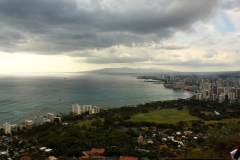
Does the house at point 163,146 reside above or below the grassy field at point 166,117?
above

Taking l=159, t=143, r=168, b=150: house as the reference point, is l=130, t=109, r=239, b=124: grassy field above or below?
below

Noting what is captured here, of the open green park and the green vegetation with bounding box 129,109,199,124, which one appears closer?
the open green park

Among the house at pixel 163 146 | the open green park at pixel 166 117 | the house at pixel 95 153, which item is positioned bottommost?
the open green park at pixel 166 117

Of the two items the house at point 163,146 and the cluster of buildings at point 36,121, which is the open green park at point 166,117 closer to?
the cluster of buildings at point 36,121

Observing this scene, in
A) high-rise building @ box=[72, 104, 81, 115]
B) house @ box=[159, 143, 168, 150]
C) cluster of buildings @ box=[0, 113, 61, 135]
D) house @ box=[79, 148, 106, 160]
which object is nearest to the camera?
house @ box=[79, 148, 106, 160]

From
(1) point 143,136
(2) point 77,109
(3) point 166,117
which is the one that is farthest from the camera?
(2) point 77,109

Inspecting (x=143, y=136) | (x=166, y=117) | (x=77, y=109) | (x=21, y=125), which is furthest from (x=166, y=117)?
(x=21, y=125)

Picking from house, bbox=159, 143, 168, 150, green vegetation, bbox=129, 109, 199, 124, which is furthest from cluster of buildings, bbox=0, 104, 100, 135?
house, bbox=159, 143, 168, 150

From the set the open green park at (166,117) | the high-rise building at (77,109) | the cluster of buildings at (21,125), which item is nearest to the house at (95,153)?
the open green park at (166,117)

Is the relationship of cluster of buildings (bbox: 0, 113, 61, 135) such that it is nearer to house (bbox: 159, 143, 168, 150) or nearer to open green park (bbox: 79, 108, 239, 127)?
open green park (bbox: 79, 108, 239, 127)

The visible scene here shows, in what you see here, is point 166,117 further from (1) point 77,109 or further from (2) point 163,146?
(1) point 77,109

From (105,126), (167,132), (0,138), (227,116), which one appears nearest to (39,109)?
(0,138)
